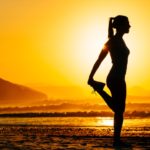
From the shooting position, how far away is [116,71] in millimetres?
10406

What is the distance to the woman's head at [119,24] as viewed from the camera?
413 inches

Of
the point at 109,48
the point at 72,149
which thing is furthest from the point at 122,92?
the point at 72,149

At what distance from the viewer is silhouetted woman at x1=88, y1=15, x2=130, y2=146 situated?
1037 centimetres

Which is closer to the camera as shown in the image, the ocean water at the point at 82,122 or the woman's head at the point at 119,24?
the woman's head at the point at 119,24

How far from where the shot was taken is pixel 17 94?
125000 mm

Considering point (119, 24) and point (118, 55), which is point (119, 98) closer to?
point (118, 55)

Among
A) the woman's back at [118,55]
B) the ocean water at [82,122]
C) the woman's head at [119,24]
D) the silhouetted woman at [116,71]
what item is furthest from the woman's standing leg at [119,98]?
the ocean water at [82,122]

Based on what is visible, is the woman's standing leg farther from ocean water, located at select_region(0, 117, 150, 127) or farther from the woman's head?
ocean water, located at select_region(0, 117, 150, 127)

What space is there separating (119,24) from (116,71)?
0.93 m

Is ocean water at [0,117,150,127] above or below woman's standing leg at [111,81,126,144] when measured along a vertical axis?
below

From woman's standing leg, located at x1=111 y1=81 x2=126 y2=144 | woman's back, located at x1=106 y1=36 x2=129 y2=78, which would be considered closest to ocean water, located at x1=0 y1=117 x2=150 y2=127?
woman's standing leg, located at x1=111 y1=81 x2=126 y2=144

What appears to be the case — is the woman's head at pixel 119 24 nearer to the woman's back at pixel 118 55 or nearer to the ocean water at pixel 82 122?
the woman's back at pixel 118 55

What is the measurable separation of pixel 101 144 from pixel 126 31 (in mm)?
2275

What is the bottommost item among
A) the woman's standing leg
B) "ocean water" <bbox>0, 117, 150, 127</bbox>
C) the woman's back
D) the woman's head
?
"ocean water" <bbox>0, 117, 150, 127</bbox>
